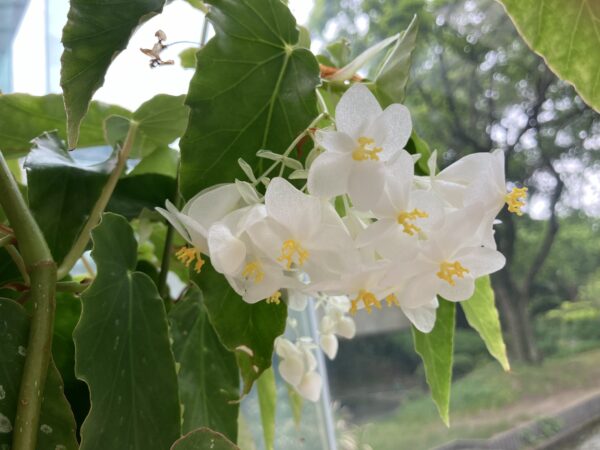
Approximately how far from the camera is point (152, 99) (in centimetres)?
51

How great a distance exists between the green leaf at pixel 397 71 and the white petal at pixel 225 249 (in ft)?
0.56

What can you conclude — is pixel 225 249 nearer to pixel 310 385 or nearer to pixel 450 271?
pixel 450 271

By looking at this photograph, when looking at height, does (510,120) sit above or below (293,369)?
below

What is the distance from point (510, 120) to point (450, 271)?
928 mm

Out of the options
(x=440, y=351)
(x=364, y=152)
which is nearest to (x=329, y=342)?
(x=440, y=351)

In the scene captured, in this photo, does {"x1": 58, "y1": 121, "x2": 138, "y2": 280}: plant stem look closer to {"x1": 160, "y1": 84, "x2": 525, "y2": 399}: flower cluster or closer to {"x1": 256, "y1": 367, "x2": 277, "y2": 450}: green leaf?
{"x1": 160, "y1": 84, "x2": 525, "y2": 399}: flower cluster

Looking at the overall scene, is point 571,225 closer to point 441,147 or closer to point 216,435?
point 441,147

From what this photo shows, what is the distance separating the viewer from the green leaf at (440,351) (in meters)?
0.48

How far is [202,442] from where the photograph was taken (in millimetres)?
326

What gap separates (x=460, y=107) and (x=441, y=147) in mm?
86

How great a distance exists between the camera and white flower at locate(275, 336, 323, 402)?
55 cm

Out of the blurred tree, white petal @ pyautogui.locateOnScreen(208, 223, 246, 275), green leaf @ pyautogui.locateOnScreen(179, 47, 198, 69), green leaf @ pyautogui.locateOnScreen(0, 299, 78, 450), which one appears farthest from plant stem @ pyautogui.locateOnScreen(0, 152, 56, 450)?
the blurred tree

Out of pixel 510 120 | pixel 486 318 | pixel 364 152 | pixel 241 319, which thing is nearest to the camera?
pixel 364 152

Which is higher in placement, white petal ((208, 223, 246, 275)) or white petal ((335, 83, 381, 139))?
white petal ((335, 83, 381, 139))
